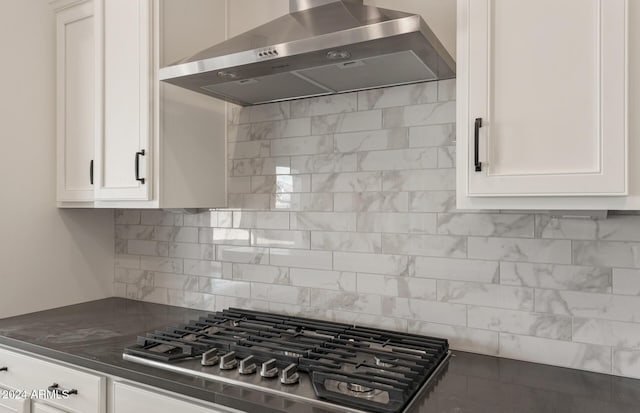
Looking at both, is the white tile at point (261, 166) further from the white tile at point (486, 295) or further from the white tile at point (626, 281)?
the white tile at point (626, 281)

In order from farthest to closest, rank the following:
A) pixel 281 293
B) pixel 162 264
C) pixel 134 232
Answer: pixel 134 232
pixel 162 264
pixel 281 293

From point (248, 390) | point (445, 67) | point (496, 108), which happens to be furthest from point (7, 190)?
point (496, 108)

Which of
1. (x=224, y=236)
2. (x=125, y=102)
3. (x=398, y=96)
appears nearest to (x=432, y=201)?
(x=398, y=96)

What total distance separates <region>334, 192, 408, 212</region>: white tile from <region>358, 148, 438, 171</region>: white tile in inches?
4.2

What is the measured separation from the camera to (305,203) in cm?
204

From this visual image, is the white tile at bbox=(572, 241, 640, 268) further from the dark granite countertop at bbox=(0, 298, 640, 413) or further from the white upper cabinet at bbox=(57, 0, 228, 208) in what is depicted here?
the white upper cabinet at bbox=(57, 0, 228, 208)

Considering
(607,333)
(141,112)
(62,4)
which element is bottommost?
(607,333)

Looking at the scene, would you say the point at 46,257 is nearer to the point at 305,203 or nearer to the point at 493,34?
the point at 305,203

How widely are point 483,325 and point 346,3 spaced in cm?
128

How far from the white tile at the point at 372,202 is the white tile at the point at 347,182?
2 cm

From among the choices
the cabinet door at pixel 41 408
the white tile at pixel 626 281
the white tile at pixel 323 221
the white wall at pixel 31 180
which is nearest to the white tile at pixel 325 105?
the white tile at pixel 323 221

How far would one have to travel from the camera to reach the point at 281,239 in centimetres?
212

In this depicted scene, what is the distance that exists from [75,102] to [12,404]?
1.44 m

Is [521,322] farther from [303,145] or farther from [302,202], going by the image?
[303,145]
